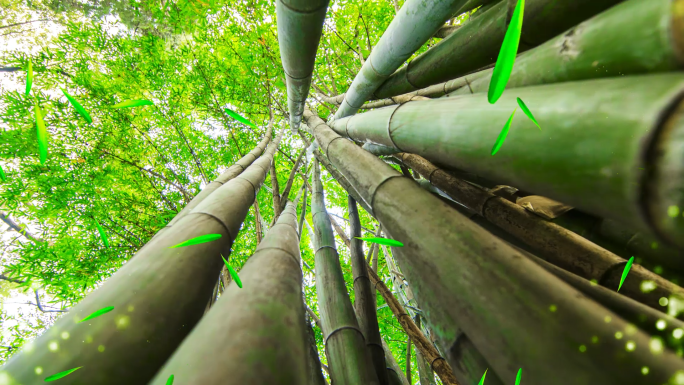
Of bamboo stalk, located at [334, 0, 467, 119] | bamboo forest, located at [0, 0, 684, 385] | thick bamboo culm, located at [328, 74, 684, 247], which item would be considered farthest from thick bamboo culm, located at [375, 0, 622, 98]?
thick bamboo culm, located at [328, 74, 684, 247]

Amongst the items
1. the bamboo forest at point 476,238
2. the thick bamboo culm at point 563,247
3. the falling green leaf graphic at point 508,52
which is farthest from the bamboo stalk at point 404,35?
the thick bamboo culm at point 563,247

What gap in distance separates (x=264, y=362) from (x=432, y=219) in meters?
0.54

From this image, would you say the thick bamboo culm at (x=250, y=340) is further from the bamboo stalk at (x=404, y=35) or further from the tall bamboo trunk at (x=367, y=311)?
the bamboo stalk at (x=404, y=35)

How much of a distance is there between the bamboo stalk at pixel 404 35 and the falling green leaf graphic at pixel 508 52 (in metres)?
0.56

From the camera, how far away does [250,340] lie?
0.50 meters

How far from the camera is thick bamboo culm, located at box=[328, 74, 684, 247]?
0.36 metres

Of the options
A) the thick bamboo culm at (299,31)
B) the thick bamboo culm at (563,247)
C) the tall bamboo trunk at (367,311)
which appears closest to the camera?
the thick bamboo culm at (563,247)

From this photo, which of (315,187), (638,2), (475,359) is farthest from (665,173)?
(315,187)

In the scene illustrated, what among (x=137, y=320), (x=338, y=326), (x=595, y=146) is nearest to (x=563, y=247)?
(x=595, y=146)

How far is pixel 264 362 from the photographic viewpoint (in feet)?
1.57

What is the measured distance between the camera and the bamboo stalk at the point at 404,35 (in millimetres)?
891

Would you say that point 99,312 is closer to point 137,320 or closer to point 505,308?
point 137,320

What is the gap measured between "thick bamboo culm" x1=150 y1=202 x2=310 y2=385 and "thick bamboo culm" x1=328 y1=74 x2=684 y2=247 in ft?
2.10

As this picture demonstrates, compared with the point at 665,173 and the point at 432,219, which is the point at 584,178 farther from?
the point at 432,219
